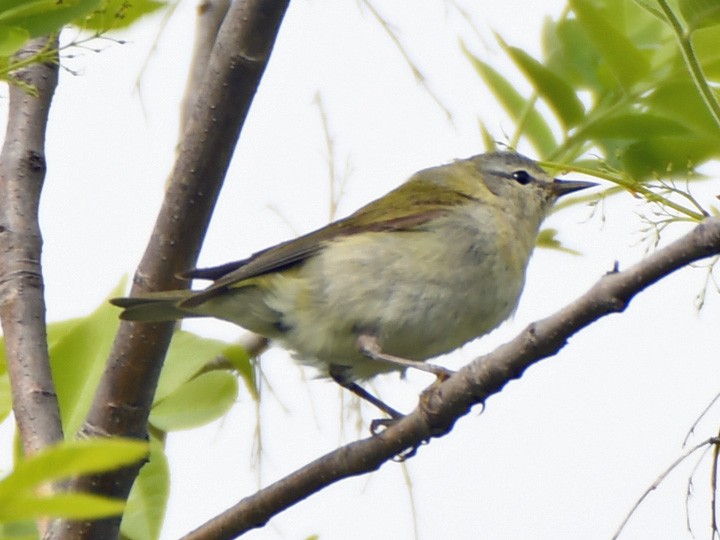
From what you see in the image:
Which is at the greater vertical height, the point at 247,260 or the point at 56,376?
the point at 247,260

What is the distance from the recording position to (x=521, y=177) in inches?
185

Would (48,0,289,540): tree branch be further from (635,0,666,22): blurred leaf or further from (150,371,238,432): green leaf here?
(635,0,666,22): blurred leaf

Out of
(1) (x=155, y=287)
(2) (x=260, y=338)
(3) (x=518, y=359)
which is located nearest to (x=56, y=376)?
(1) (x=155, y=287)

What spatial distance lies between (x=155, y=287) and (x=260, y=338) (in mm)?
663

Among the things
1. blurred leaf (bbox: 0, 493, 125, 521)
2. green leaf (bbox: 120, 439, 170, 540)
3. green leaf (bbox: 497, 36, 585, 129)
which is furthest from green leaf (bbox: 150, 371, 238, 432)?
blurred leaf (bbox: 0, 493, 125, 521)

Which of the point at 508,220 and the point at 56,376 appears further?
the point at 508,220

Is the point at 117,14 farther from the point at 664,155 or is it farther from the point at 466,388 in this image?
the point at 664,155

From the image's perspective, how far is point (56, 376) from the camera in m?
2.79

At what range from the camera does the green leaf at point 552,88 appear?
2342 millimetres

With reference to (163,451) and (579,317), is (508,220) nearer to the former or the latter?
(163,451)

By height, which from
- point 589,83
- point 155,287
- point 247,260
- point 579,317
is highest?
point 247,260

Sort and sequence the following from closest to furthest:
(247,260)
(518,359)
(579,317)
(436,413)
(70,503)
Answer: (70,503), (579,317), (518,359), (436,413), (247,260)

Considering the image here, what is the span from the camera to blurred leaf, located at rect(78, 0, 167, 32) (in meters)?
2.30

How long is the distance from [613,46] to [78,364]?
1588 mm
